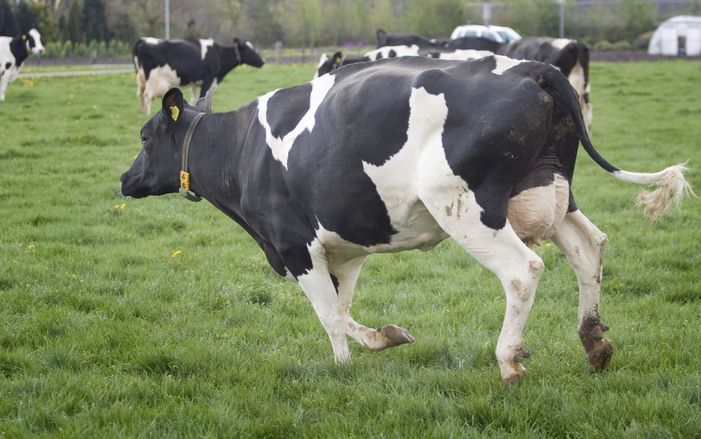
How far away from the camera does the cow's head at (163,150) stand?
657 cm

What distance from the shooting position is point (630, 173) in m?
5.07

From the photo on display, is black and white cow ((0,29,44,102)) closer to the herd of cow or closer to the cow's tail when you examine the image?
the herd of cow

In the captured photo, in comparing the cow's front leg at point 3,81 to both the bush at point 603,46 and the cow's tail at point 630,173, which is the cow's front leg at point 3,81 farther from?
the bush at point 603,46

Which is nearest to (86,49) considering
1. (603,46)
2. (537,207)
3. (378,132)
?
(603,46)

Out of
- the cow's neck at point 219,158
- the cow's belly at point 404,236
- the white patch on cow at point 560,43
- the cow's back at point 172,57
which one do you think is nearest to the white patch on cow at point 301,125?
the cow's neck at point 219,158

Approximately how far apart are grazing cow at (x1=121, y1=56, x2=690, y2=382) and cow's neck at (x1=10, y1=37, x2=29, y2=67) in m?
20.0

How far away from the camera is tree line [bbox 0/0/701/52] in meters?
49.4

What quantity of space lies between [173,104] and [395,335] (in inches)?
92.7

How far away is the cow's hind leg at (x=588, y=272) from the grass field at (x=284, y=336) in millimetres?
150

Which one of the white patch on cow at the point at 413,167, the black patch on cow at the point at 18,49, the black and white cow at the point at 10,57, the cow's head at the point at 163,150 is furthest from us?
the black patch on cow at the point at 18,49

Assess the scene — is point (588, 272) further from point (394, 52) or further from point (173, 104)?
point (394, 52)

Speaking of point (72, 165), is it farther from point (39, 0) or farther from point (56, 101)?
point (39, 0)

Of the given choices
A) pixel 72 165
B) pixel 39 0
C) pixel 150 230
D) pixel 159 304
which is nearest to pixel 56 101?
pixel 72 165

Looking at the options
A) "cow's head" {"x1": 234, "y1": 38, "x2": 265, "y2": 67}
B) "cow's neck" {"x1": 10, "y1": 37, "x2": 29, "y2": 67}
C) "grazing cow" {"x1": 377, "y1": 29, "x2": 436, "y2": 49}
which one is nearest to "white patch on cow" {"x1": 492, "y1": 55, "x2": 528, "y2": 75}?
"cow's head" {"x1": 234, "y1": 38, "x2": 265, "y2": 67}
